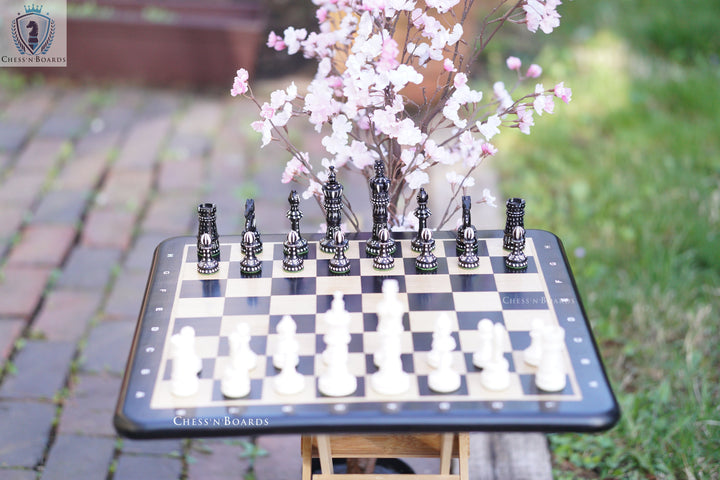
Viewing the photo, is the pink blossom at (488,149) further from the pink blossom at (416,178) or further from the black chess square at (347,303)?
the black chess square at (347,303)

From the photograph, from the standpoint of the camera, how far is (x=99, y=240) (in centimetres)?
396

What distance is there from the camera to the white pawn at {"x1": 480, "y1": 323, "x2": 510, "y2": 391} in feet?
5.70

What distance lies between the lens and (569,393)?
175 cm

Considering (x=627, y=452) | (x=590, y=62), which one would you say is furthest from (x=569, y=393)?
(x=590, y=62)

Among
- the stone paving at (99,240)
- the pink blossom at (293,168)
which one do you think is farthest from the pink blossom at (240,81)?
the stone paving at (99,240)

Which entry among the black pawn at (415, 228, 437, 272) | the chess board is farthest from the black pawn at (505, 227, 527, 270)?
the black pawn at (415, 228, 437, 272)

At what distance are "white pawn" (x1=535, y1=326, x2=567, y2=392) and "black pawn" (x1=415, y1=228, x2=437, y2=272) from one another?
475mm

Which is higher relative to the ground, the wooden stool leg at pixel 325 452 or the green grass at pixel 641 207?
the green grass at pixel 641 207

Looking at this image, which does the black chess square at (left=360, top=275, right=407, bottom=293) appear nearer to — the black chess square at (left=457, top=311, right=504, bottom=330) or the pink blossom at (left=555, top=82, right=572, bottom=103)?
the black chess square at (left=457, top=311, right=504, bottom=330)

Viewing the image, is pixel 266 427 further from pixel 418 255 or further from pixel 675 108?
pixel 675 108

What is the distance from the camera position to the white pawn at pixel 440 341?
1.75 metres

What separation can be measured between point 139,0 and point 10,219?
84.1 inches

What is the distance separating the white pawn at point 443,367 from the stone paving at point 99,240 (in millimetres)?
1109

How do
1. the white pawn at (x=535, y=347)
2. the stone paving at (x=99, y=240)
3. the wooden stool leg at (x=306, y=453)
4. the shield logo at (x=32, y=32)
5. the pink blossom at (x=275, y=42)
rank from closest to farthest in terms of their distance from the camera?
the white pawn at (x=535, y=347) < the wooden stool leg at (x=306, y=453) < the pink blossom at (x=275, y=42) < the stone paving at (x=99, y=240) < the shield logo at (x=32, y=32)
